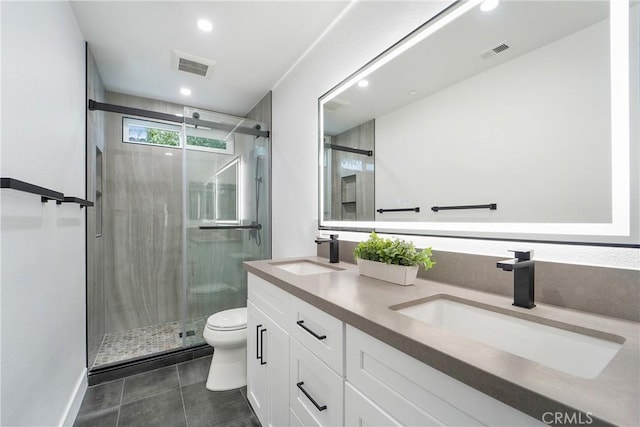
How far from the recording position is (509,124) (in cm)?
104

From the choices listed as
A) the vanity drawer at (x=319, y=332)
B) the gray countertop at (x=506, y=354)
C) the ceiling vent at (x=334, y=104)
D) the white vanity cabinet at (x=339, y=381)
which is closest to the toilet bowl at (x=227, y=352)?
the white vanity cabinet at (x=339, y=381)

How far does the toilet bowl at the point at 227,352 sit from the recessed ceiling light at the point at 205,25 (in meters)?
2.10

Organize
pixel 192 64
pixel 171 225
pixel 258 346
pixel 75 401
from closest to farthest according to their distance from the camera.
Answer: pixel 258 346, pixel 75 401, pixel 192 64, pixel 171 225

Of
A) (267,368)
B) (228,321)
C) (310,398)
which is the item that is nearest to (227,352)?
(228,321)

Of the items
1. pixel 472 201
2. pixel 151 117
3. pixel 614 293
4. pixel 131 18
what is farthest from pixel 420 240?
pixel 151 117

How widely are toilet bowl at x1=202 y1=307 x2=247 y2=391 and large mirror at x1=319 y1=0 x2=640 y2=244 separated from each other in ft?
4.18

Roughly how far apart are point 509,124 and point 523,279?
1.85ft

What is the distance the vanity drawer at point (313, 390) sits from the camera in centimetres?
89

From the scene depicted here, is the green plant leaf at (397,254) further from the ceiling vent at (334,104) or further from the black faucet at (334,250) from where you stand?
the ceiling vent at (334,104)

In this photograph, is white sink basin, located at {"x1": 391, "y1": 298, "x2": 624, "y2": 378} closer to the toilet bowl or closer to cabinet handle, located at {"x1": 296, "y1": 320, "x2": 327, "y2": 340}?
cabinet handle, located at {"x1": 296, "y1": 320, "x2": 327, "y2": 340}

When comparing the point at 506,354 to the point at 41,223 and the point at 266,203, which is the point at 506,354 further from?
the point at 266,203

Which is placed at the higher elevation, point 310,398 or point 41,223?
point 41,223

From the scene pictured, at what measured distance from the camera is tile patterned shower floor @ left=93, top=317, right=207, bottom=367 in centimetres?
239

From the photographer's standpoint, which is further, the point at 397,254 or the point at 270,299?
the point at 270,299
